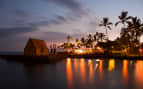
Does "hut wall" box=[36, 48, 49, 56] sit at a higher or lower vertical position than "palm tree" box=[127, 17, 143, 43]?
lower

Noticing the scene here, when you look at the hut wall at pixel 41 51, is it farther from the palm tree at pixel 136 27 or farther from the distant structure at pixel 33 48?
the palm tree at pixel 136 27

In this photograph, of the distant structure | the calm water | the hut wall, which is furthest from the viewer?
the hut wall

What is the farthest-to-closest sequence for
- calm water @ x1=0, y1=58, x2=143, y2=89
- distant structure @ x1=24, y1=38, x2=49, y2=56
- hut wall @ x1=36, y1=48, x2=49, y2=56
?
hut wall @ x1=36, y1=48, x2=49, y2=56
distant structure @ x1=24, y1=38, x2=49, y2=56
calm water @ x1=0, y1=58, x2=143, y2=89

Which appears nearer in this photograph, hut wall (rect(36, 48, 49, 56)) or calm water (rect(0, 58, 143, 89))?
calm water (rect(0, 58, 143, 89))

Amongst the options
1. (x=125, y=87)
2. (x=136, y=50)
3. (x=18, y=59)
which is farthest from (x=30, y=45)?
(x=136, y=50)

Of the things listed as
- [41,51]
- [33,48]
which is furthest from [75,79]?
[41,51]

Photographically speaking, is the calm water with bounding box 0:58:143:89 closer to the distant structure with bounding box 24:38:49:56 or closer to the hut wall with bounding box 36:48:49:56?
the distant structure with bounding box 24:38:49:56

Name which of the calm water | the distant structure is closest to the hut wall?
the distant structure

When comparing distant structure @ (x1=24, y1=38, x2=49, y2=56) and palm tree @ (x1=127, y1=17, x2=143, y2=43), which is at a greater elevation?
palm tree @ (x1=127, y1=17, x2=143, y2=43)

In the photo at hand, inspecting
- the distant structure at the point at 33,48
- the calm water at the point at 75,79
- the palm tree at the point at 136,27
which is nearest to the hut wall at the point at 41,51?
the distant structure at the point at 33,48

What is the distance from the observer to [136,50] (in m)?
35.4

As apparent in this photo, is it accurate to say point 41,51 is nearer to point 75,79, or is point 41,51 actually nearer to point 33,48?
point 33,48

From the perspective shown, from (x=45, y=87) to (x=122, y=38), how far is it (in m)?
31.7

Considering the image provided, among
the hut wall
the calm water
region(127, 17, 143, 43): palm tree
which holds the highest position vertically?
region(127, 17, 143, 43): palm tree
